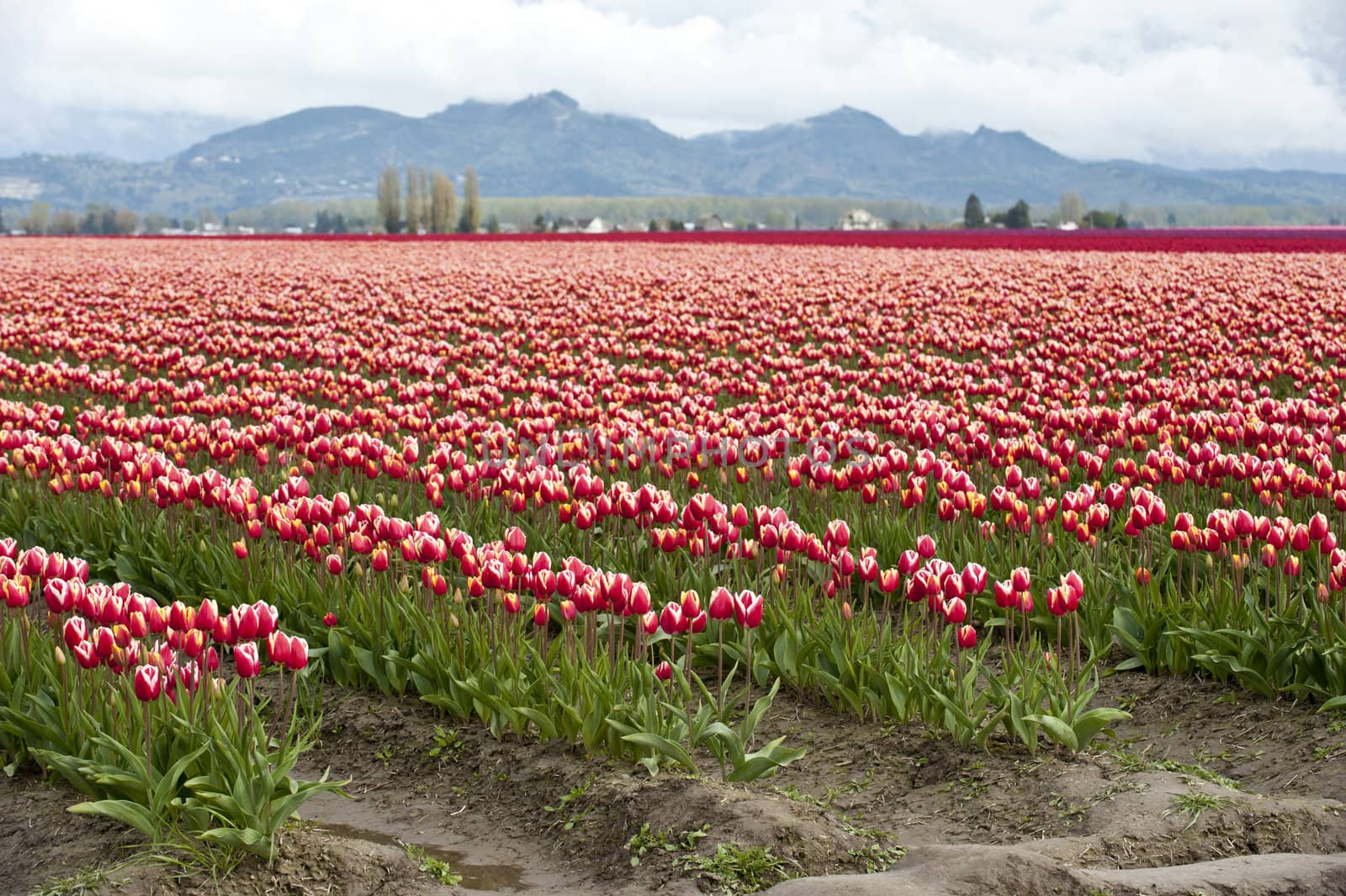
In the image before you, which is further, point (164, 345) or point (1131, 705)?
point (164, 345)

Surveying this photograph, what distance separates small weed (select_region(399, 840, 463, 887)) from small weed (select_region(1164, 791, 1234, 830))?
290 cm

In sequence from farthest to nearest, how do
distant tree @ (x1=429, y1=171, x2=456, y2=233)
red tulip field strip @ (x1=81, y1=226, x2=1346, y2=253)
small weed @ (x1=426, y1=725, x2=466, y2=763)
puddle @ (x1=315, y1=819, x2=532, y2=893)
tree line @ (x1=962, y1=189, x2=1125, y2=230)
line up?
distant tree @ (x1=429, y1=171, x2=456, y2=233) < tree line @ (x1=962, y1=189, x2=1125, y2=230) < red tulip field strip @ (x1=81, y1=226, x2=1346, y2=253) < small weed @ (x1=426, y1=725, x2=466, y2=763) < puddle @ (x1=315, y1=819, x2=532, y2=893)

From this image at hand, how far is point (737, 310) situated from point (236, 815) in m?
20.6

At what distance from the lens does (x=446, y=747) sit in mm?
6320

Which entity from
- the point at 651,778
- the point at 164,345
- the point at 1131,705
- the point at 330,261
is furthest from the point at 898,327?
the point at 330,261

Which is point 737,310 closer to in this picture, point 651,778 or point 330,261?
point 651,778

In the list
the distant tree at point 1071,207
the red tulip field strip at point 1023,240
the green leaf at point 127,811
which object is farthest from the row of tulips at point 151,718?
the distant tree at point 1071,207

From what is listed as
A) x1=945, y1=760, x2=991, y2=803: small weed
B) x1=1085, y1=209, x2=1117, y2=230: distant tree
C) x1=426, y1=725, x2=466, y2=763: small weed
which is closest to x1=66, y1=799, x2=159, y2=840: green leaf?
x1=426, y1=725, x2=466, y2=763: small weed

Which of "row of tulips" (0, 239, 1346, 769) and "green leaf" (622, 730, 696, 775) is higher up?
"row of tulips" (0, 239, 1346, 769)

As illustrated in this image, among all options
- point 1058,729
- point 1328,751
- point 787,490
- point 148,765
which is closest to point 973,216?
point 787,490

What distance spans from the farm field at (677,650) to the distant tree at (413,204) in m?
104

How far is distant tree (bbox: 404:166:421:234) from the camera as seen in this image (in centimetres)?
11388

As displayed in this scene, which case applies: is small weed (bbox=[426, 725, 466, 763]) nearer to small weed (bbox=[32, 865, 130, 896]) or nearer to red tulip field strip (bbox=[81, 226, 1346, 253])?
small weed (bbox=[32, 865, 130, 896])

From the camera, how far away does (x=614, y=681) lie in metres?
6.10
